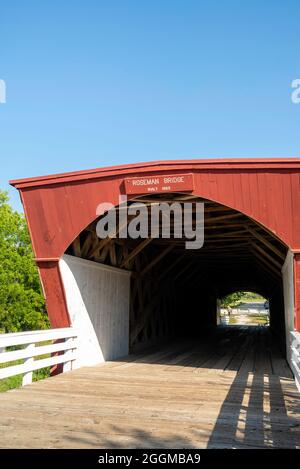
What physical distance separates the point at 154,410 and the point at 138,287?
7.71 meters

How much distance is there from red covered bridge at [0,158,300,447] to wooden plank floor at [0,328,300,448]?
0.02 meters

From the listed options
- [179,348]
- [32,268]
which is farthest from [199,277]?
[32,268]

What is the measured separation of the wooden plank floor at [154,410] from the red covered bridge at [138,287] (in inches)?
0.9

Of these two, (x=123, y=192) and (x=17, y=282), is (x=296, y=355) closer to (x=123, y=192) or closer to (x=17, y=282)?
(x=123, y=192)

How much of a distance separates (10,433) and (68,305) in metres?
4.55

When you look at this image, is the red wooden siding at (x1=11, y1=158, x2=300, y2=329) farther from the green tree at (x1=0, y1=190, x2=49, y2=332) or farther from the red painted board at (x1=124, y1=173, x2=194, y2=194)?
the green tree at (x1=0, y1=190, x2=49, y2=332)

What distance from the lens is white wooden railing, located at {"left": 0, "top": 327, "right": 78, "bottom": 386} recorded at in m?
5.80

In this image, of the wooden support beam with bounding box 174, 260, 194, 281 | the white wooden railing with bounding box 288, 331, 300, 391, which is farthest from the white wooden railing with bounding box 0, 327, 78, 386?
the wooden support beam with bounding box 174, 260, 194, 281

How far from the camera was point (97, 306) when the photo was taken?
9578 mm

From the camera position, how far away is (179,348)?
13555 mm

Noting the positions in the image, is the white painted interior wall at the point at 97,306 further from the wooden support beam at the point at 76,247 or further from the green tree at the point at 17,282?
the green tree at the point at 17,282

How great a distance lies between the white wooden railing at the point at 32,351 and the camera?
5.80 meters

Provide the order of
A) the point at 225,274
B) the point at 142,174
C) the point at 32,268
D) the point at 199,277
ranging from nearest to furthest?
1. the point at 142,174
2. the point at 199,277
3. the point at 225,274
4. the point at 32,268
